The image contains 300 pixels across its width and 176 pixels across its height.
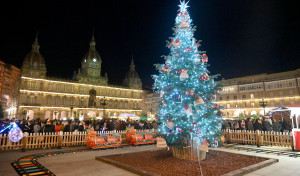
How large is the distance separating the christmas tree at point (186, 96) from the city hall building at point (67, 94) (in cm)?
3297

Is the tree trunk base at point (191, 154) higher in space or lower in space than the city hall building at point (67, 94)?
lower

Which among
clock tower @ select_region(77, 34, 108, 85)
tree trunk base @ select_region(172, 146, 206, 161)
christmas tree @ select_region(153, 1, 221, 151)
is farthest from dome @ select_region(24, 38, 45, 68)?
tree trunk base @ select_region(172, 146, 206, 161)

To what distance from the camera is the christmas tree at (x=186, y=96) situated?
23.9 feet

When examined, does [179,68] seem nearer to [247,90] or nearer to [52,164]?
[52,164]

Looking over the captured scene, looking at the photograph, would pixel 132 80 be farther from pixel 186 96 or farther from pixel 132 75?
pixel 186 96

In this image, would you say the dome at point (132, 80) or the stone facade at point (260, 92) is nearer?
the stone facade at point (260, 92)

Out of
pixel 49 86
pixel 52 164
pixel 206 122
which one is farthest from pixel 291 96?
pixel 49 86

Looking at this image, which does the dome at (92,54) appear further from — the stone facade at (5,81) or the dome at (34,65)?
the stone facade at (5,81)

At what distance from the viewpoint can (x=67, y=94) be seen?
178 ft

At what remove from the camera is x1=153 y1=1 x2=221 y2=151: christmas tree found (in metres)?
7.30

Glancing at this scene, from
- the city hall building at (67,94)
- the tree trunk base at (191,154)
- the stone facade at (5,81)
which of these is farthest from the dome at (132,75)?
the tree trunk base at (191,154)

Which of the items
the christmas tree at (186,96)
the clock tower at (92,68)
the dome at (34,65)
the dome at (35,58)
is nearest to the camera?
the christmas tree at (186,96)

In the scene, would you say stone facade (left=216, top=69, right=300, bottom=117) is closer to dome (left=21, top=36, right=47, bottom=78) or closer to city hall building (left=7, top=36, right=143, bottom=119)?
city hall building (left=7, top=36, right=143, bottom=119)

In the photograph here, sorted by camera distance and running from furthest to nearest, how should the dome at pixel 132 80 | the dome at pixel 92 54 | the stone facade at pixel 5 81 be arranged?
the stone facade at pixel 5 81
the dome at pixel 132 80
the dome at pixel 92 54
